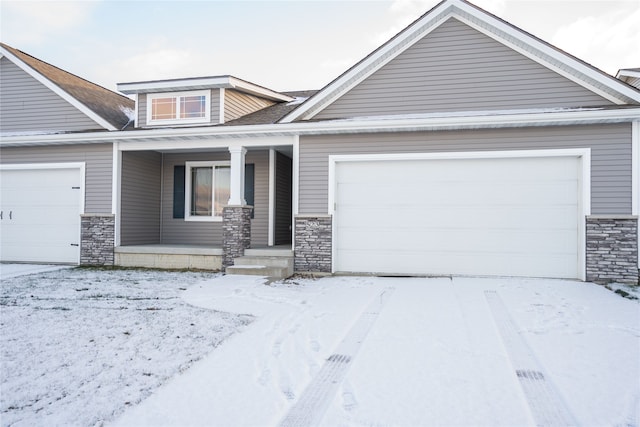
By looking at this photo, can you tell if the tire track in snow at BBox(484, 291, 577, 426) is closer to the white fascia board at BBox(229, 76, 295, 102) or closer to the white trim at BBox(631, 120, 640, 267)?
the white trim at BBox(631, 120, 640, 267)

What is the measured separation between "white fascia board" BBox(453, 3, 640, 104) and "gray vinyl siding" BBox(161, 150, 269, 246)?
615cm

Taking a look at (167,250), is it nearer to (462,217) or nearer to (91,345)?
(91,345)

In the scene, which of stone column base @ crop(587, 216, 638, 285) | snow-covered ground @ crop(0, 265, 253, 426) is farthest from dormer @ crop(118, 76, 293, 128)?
stone column base @ crop(587, 216, 638, 285)

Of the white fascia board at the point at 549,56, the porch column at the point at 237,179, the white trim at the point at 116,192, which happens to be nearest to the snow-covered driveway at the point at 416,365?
the porch column at the point at 237,179

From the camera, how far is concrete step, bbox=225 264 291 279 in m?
9.23

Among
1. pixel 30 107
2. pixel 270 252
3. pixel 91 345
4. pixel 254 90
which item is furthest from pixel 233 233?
pixel 30 107

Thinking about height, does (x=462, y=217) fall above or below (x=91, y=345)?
above

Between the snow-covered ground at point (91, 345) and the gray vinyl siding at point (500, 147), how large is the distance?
3.80 metres

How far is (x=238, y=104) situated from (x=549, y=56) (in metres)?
7.57

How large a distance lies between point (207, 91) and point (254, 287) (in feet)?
19.4

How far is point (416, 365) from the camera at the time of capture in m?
4.16

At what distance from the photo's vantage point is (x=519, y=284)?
8258 mm

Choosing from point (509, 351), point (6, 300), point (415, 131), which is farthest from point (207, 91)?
point (509, 351)

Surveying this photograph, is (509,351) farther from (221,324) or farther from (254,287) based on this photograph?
(254,287)
